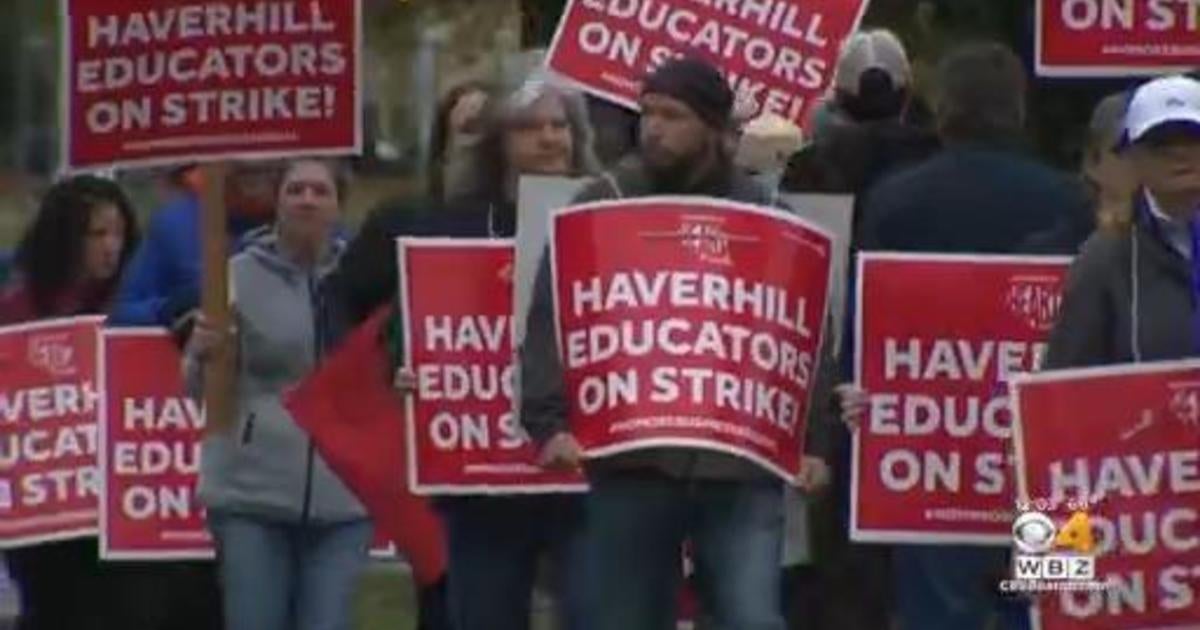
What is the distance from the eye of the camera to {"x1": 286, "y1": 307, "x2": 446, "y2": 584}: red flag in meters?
11.2

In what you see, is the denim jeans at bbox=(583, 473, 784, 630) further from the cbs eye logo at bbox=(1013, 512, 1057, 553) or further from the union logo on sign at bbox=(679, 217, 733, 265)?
the cbs eye logo at bbox=(1013, 512, 1057, 553)

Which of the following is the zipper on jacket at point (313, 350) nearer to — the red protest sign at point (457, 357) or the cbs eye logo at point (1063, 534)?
the red protest sign at point (457, 357)

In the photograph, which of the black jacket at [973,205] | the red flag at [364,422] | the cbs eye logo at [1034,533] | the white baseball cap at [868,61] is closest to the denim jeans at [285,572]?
the red flag at [364,422]

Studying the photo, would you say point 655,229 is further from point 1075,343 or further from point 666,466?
point 1075,343

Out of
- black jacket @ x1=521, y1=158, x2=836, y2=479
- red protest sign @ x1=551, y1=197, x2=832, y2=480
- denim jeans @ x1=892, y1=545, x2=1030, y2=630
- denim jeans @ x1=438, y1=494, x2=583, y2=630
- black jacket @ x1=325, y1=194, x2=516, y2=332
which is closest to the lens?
black jacket @ x1=521, y1=158, x2=836, y2=479

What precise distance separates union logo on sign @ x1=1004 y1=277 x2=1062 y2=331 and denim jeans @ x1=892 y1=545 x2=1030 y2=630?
1.93 ft

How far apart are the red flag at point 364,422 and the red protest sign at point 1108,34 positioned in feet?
6.11

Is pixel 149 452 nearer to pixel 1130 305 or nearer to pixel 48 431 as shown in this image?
pixel 48 431

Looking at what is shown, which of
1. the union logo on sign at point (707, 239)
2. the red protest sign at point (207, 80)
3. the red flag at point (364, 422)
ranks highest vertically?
the red protest sign at point (207, 80)

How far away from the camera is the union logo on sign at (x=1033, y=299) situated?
1047 cm

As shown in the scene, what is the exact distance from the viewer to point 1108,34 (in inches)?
435

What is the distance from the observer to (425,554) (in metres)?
11.8

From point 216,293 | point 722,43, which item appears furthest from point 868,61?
point 216,293

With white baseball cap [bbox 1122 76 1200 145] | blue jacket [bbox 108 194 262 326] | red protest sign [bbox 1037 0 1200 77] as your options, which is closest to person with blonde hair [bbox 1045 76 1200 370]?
white baseball cap [bbox 1122 76 1200 145]
